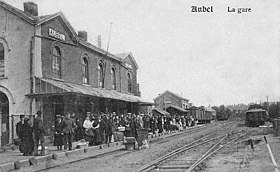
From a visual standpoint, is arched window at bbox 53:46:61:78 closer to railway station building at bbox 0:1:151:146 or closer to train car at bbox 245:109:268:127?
railway station building at bbox 0:1:151:146

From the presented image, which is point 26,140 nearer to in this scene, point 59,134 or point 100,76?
point 59,134

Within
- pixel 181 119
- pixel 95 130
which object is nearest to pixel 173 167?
pixel 95 130

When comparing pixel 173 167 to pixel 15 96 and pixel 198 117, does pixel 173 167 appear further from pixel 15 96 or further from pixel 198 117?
pixel 198 117

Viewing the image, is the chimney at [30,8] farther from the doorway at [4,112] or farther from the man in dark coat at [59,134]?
the man in dark coat at [59,134]

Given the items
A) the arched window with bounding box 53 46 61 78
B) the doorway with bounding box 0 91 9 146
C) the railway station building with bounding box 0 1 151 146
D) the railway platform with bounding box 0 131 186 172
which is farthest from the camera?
the arched window with bounding box 53 46 61 78

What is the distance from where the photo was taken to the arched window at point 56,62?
808 inches

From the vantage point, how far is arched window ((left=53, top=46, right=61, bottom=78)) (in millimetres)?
20531

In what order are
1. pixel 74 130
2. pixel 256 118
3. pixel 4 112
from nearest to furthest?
pixel 74 130
pixel 4 112
pixel 256 118

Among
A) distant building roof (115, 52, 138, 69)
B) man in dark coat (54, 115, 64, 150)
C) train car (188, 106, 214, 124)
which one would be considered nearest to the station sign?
man in dark coat (54, 115, 64, 150)

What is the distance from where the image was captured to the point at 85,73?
2488cm

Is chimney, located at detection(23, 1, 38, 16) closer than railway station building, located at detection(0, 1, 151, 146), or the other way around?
railway station building, located at detection(0, 1, 151, 146)

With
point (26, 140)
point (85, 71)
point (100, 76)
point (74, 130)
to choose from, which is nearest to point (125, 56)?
point (100, 76)

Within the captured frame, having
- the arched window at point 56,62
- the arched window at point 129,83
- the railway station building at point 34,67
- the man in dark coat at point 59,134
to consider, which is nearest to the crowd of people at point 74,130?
the man in dark coat at point 59,134

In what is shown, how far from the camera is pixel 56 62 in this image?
20.8 metres
